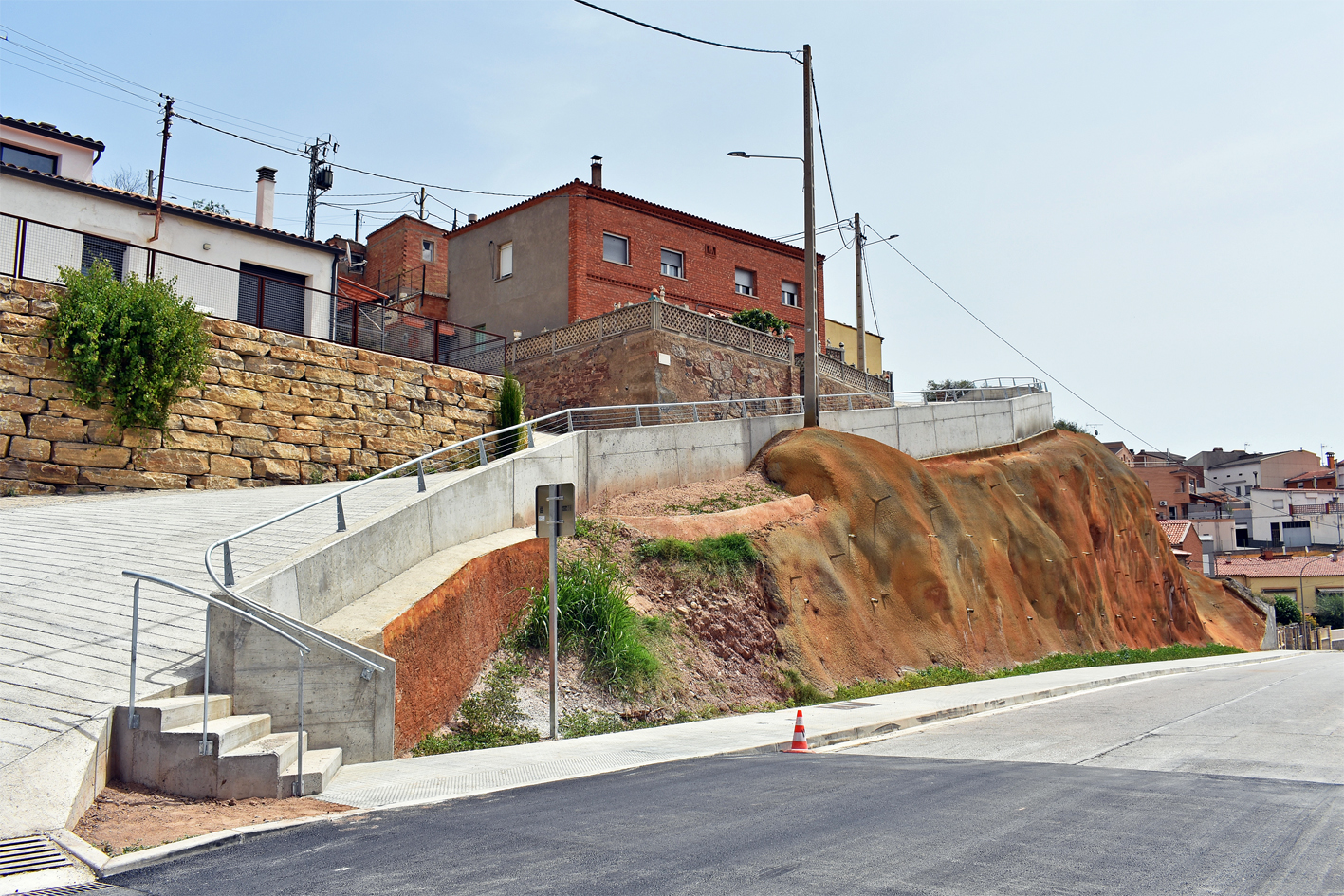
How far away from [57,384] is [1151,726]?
17442 mm

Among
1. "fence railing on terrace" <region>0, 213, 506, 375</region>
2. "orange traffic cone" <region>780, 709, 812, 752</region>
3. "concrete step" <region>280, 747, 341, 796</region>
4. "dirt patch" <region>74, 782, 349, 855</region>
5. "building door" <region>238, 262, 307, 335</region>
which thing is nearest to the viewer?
"dirt patch" <region>74, 782, 349, 855</region>

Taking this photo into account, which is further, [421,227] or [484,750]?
[421,227]

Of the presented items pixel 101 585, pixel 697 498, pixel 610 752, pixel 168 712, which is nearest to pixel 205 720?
pixel 168 712

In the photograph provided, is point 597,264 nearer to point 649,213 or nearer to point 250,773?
point 649,213

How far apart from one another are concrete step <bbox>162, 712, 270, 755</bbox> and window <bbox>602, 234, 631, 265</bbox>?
2455 centimetres

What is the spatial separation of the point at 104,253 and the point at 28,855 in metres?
18.9

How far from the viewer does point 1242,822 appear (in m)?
6.77

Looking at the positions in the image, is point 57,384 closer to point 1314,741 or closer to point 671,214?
point 1314,741

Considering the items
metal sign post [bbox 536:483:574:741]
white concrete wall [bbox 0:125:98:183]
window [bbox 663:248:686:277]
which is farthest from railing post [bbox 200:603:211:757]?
window [bbox 663:248:686:277]

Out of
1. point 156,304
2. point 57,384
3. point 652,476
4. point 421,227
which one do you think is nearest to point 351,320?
point 156,304

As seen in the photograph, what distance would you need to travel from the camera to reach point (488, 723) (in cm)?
1077

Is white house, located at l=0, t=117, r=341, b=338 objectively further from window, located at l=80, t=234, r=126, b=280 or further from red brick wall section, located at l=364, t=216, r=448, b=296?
red brick wall section, located at l=364, t=216, r=448, b=296

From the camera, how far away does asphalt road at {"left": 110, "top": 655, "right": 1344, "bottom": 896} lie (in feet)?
17.6

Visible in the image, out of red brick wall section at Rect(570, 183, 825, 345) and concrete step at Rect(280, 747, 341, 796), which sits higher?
red brick wall section at Rect(570, 183, 825, 345)
